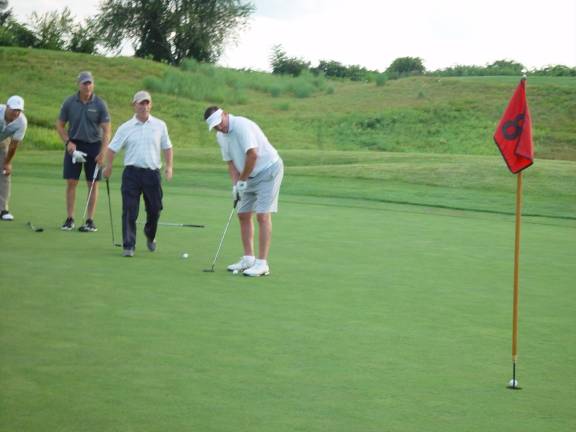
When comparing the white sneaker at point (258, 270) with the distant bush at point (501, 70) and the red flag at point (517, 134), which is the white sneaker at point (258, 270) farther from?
the distant bush at point (501, 70)

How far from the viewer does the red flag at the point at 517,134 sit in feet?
22.1

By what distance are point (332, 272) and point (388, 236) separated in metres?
3.32

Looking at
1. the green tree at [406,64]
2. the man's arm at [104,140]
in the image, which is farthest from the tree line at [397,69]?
the man's arm at [104,140]

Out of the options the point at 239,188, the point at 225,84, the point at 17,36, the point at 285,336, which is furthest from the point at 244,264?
the point at 17,36

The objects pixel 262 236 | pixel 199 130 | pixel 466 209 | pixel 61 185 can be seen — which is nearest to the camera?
pixel 262 236

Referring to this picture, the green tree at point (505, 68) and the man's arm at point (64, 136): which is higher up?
the green tree at point (505, 68)

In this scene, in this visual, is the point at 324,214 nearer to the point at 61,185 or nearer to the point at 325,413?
the point at 61,185

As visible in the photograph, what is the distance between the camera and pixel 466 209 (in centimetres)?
1809

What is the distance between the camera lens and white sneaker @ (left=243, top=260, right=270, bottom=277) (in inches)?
399

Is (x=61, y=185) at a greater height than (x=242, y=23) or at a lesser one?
lesser

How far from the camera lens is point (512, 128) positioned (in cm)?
683

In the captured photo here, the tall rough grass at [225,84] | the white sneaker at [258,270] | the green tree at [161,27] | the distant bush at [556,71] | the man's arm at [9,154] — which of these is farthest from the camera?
the green tree at [161,27]

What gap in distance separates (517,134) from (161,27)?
57911 millimetres

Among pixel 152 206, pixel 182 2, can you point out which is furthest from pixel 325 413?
pixel 182 2
